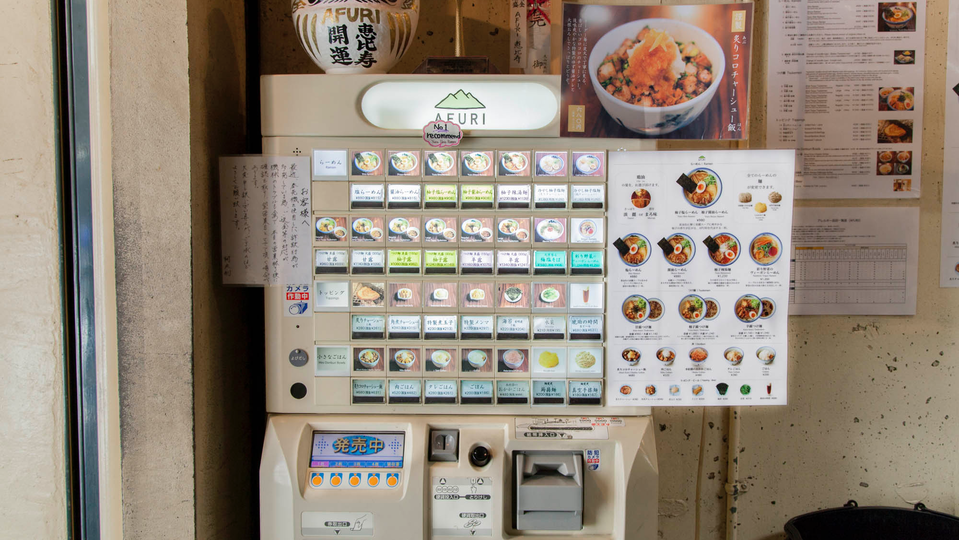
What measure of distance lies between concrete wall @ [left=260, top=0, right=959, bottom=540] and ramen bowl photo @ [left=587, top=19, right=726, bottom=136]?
479 mm

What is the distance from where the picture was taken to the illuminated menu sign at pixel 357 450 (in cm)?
119

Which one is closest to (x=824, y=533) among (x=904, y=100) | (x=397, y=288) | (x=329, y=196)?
(x=904, y=100)

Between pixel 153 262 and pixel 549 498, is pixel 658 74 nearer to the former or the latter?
pixel 549 498

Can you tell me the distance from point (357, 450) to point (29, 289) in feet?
2.87

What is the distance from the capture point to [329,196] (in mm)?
1188

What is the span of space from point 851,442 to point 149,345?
6.43 feet

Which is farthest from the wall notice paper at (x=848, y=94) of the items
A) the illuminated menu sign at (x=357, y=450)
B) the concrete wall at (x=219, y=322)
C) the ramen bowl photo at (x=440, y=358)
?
the concrete wall at (x=219, y=322)

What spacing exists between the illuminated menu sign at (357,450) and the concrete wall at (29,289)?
0.65 meters

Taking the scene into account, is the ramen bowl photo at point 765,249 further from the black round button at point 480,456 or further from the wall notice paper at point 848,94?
the black round button at point 480,456

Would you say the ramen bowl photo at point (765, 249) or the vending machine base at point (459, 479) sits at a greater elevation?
the ramen bowl photo at point (765, 249)

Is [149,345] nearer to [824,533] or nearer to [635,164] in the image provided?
[635,164]

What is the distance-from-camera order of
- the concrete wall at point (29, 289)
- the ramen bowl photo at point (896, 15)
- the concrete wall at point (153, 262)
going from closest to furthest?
the concrete wall at point (153, 262) → the concrete wall at point (29, 289) → the ramen bowl photo at point (896, 15)

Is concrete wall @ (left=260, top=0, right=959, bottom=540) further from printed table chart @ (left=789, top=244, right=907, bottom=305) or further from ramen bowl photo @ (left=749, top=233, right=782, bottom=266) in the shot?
ramen bowl photo @ (left=749, top=233, right=782, bottom=266)

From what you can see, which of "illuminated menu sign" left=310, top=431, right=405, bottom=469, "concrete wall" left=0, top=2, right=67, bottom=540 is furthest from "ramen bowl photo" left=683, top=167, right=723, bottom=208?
"concrete wall" left=0, top=2, right=67, bottom=540
